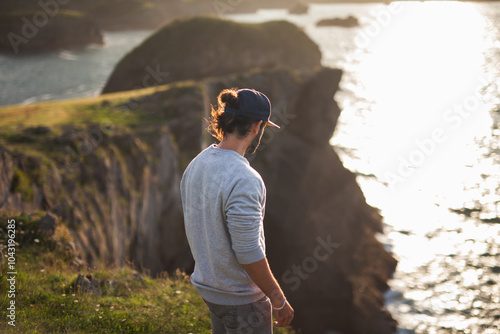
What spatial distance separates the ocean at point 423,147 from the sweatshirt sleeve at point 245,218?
968 inches

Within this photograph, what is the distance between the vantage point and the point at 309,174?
41062 millimetres

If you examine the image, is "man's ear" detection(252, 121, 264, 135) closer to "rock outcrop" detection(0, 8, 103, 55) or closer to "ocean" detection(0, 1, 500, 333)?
"ocean" detection(0, 1, 500, 333)

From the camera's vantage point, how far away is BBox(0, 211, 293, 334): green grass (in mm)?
7051

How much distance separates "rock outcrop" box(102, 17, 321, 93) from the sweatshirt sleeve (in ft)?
197

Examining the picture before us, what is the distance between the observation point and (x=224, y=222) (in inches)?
155

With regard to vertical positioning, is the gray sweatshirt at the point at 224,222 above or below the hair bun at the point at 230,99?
below

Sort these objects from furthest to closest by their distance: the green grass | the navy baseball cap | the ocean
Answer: the ocean
the green grass
the navy baseball cap

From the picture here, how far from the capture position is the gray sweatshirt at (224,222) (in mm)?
3705

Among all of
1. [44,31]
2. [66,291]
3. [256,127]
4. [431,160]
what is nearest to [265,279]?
[256,127]

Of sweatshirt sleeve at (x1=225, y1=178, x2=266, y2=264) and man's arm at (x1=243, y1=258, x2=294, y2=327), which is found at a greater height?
sweatshirt sleeve at (x1=225, y1=178, x2=266, y2=264)

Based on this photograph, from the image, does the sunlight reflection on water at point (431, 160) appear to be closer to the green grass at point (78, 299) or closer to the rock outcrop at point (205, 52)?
the rock outcrop at point (205, 52)

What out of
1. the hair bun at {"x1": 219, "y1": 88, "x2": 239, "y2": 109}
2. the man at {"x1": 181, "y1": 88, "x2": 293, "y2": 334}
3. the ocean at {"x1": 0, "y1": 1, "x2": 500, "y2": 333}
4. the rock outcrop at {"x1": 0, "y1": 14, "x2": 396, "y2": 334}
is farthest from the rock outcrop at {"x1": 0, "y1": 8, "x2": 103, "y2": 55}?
the man at {"x1": 181, "y1": 88, "x2": 293, "y2": 334}

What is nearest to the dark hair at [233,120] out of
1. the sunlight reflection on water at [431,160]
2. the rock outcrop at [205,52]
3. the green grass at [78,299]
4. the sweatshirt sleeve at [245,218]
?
the sweatshirt sleeve at [245,218]

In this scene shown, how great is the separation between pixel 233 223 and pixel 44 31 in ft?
267
